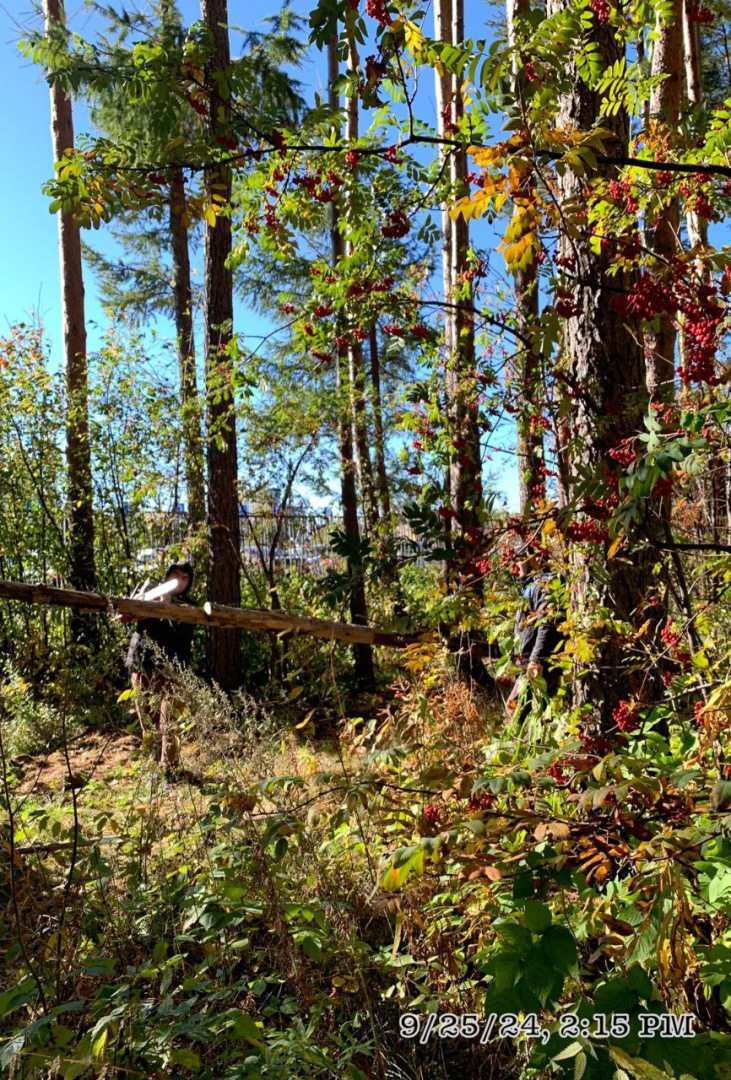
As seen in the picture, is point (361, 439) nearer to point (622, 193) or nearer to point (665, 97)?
point (665, 97)

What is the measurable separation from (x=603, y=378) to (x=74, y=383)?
754 centimetres

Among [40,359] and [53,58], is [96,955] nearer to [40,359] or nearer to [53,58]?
[53,58]

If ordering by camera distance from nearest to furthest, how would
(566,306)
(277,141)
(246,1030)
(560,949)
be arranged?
(560,949) → (246,1030) → (277,141) → (566,306)

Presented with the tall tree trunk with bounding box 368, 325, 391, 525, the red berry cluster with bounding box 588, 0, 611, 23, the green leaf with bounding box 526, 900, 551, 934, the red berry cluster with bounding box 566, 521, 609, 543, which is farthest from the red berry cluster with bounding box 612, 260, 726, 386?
the tall tree trunk with bounding box 368, 325, 391, 525

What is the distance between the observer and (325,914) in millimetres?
2447

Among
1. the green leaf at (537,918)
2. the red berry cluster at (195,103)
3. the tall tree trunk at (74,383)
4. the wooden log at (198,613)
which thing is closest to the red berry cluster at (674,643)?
the green leaf at (537,918)

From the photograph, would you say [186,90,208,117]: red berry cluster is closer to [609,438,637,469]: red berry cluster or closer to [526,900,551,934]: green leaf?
[609,438,637,469]: red berry cluster

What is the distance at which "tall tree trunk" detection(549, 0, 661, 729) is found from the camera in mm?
2682

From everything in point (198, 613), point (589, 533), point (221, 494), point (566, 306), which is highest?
point (566, 306)

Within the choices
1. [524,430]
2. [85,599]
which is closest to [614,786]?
[524,430]

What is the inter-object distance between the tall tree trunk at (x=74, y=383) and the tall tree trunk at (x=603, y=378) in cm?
663

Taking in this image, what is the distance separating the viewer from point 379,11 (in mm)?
2008

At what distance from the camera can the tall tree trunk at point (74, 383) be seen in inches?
322

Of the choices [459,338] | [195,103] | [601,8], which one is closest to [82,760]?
[459,338]
